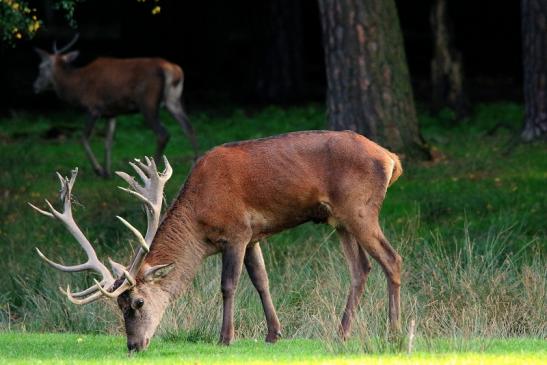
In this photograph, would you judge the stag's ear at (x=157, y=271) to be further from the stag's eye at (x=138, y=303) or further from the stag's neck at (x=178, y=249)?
the stag's eye at (x=138, y=303)

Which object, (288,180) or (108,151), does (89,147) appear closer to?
(108,151)

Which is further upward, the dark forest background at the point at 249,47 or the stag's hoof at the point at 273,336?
the stag's hoof at the point at 273,336

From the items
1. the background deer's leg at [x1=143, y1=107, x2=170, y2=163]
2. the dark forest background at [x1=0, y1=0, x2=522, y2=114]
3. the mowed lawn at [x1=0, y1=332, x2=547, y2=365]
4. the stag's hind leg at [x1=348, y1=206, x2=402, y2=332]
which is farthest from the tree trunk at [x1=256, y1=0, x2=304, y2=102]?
the mowed lawn at [x1=0, y1=332, x2=547, y2=365]

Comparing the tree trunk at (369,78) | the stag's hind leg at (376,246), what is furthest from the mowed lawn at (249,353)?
the tree trunk at (369,78)

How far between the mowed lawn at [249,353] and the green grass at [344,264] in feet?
0.13

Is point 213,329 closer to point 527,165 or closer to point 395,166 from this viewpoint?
point 395,166

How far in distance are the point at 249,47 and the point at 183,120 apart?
45.1ft

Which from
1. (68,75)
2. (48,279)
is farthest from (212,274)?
(68,75)

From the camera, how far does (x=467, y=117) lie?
22.8 m

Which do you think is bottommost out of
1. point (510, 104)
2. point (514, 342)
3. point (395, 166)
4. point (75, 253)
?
point (510, 104)

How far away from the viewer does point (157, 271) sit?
34.1 ft

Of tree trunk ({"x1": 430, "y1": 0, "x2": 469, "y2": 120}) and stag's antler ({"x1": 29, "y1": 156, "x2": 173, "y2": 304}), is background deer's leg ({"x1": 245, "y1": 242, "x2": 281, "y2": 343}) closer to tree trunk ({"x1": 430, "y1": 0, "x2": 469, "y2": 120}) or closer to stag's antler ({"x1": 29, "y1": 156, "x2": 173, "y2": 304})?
stag's antler ({"x1": 29, "y1": 156, "x2": 173, "y2": 304})

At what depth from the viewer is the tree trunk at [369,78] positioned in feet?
59.6

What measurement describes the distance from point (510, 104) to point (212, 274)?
12.1 meters
